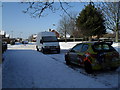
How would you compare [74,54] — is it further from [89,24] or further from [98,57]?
[89,24]

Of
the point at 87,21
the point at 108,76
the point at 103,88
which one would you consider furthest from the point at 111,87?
the point at 87,21

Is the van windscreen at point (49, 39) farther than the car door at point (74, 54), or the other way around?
the van windscreen at point (49, 39)

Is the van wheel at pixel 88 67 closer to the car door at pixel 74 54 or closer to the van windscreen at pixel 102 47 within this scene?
the van windscreen at pixel 102 47

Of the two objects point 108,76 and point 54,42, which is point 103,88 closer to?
point 108,76

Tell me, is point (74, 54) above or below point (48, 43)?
below

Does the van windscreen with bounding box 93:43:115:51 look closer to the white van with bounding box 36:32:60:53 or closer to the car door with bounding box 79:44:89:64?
the car door with bounding box 79:44:89:64

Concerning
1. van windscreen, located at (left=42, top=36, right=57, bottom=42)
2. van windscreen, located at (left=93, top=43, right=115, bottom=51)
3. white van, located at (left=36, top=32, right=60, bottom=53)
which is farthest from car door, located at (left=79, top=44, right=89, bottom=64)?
van windscreen, located at (left=42, top=36, right=57, bottom=42)

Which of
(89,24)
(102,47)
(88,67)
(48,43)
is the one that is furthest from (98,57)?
(89,24)

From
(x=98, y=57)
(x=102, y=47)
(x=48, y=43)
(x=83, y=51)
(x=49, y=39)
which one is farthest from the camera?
(x=49, y=39)

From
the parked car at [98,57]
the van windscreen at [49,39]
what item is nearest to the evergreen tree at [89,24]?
the van windscreen at [49,39]

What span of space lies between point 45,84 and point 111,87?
2.28m

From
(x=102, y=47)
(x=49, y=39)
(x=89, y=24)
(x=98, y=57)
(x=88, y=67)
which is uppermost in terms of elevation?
(x=89, y=24)

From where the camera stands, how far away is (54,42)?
2141cm

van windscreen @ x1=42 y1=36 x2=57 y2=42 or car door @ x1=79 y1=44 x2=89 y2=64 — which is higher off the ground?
van windscreen @ x1=42 y1=36 x2=57 y2=42
